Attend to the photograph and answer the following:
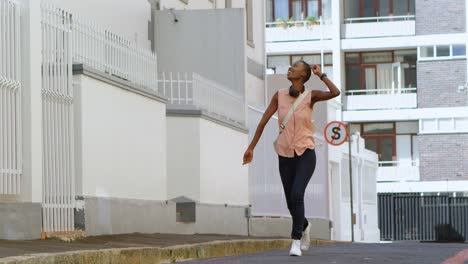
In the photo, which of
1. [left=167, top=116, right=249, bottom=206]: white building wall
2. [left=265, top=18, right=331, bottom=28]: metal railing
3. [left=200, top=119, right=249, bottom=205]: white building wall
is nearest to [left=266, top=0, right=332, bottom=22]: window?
[left=265, top=18, right=331, bottom=28]: metal railing

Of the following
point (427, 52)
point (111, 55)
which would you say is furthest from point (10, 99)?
point (427, 52)

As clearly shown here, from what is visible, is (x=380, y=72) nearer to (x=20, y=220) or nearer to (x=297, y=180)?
(x=20, y=220)

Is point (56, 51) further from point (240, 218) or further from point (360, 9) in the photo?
point (360, 9)

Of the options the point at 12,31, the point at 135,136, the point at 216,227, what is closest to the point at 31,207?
the point at 12,31

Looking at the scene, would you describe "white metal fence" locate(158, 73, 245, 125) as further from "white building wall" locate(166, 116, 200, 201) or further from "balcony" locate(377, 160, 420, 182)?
"balcony" locate(377, 160, 420, 182)

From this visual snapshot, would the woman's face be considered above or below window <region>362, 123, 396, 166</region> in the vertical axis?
below

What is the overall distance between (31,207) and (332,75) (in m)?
46.6

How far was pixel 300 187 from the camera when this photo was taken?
13.0m

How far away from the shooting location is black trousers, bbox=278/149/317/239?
1307cm

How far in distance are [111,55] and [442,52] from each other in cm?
4246

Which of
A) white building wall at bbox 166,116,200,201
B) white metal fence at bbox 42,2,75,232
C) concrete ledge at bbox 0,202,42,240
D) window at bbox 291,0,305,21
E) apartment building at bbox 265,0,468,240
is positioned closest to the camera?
concrete ledge at bbox 0,202,42,240

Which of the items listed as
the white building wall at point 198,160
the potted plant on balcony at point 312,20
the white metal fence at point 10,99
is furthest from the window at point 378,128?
the white metal fence at point 10,99

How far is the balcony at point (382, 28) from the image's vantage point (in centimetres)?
5922

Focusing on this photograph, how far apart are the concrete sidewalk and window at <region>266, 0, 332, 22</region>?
143 feet
